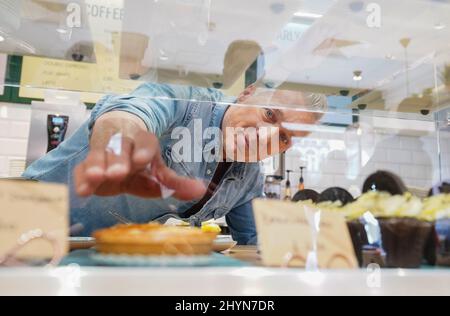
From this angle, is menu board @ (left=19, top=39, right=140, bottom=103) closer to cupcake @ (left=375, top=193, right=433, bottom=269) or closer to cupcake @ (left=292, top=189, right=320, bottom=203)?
cupcake @ (left=292, top=189, right=320, bottom=203)

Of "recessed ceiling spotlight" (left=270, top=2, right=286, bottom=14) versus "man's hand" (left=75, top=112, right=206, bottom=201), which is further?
"recessed ceiling spotlight" (left=270, top=2, right=286, bottom=14)

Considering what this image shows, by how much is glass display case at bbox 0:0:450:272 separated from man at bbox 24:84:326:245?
0.04 ft

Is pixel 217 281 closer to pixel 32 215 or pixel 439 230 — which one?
pixel 32 215

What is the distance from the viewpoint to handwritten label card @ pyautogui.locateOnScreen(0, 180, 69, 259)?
487 mm

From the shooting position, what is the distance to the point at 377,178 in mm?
729

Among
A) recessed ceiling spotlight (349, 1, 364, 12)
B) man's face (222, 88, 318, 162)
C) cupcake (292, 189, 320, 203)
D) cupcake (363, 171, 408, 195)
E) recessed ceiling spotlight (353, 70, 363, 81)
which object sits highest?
recessed ceiling spotlight (349, 1, 364, 12)

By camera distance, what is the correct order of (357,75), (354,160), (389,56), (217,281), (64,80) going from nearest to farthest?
1. (217,281)
2. (354,160)
3. (64,80)
4. (357,75)
5. (389,56)

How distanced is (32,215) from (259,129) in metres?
0.47

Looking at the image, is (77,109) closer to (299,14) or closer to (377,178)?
(377,178)

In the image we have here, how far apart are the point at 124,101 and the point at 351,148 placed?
1.48 feet

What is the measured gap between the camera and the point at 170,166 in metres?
0.66

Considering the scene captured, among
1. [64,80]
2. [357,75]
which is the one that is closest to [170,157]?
[64,80]

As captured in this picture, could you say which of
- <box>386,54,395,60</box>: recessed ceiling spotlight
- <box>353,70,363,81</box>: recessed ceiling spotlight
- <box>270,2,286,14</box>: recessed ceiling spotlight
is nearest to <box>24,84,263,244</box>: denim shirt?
<box>353,70,363,81</box>: recessed ceiling spotlight

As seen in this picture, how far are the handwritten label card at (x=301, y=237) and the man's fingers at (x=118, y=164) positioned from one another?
0.20 metres
